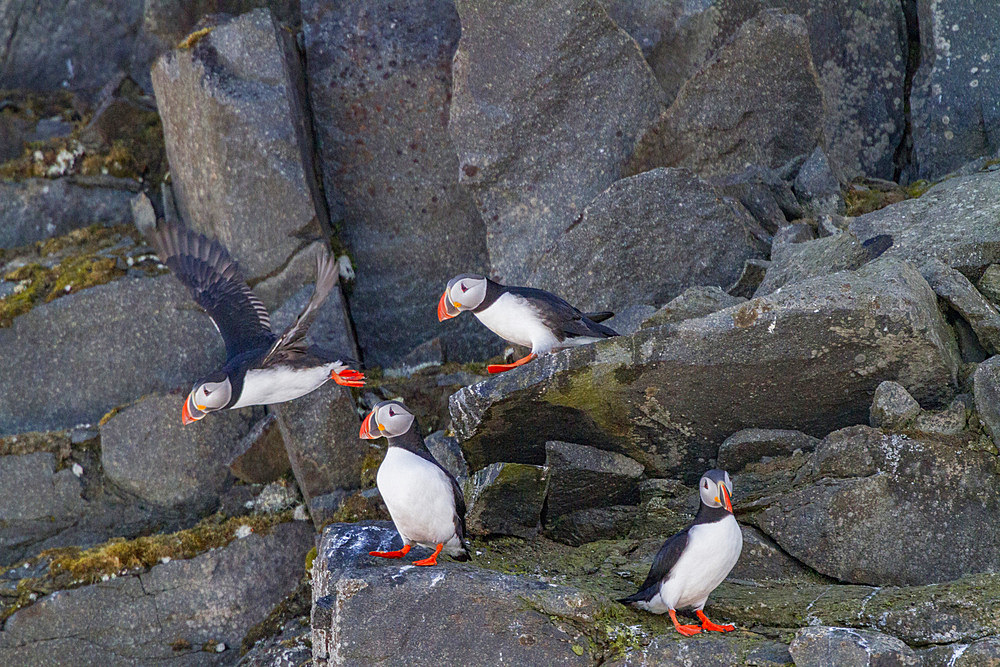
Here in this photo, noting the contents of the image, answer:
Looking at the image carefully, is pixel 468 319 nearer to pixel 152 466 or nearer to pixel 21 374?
pixel 152 466

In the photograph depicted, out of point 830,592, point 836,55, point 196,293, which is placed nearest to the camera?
point 830,592

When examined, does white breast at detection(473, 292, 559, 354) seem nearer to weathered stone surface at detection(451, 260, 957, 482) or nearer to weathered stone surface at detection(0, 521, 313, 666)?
weathered stone surface at detection(451, 260, 957, 482)

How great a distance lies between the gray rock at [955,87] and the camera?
10.1 m

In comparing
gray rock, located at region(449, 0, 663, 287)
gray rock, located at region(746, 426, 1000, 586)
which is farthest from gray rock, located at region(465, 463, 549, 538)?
gray rock, located at region(449, 0, 663, 287)

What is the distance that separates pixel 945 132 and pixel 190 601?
8.14m

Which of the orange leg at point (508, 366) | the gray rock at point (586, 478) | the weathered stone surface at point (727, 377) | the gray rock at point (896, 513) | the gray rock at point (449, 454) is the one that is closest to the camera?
the gray rock at point (896, 513)

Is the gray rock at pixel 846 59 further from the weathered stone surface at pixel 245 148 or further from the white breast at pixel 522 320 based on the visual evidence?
the white breast at pixel 522 320

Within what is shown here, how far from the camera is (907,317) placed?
6434 millimetres

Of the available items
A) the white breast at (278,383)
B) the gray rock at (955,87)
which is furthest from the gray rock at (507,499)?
the gray rock at (955,87)

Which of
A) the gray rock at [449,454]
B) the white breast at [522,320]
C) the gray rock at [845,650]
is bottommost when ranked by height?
the gray rock at [449,454]

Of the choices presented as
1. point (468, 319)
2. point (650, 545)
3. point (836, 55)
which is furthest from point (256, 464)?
point (836, 55)

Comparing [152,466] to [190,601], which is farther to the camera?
[152,466]

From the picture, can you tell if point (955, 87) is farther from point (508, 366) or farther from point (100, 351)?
point (100, 351)

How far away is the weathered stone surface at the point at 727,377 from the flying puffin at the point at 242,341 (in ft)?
4.83
